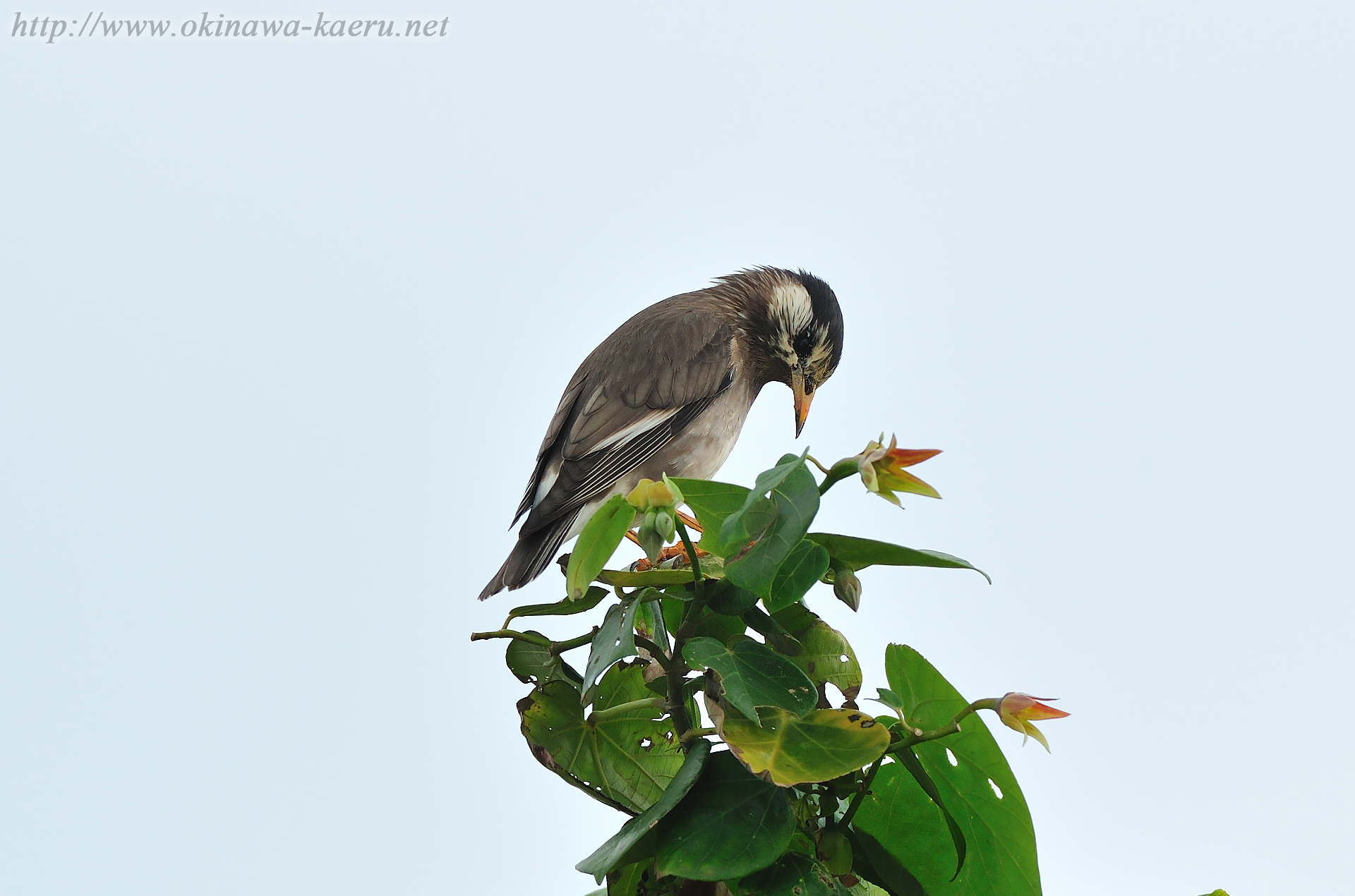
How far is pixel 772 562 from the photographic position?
123 cm

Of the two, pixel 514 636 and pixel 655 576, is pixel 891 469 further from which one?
pixel 514 636

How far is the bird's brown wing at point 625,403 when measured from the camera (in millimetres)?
3119

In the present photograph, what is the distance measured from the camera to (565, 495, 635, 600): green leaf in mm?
1407

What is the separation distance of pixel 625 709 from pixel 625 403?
1.92 m

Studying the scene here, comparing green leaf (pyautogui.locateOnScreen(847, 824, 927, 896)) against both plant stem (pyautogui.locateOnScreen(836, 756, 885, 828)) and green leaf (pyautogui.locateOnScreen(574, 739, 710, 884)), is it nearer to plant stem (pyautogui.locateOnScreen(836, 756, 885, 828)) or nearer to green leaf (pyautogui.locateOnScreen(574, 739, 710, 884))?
plant stem (pyautogui.locateOnScreen(836, 756, 885, 828))

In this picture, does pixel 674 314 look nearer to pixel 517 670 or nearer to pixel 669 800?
pixel 517 670

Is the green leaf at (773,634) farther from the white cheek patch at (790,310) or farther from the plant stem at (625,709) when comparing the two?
the white cheek patch at (790,310)

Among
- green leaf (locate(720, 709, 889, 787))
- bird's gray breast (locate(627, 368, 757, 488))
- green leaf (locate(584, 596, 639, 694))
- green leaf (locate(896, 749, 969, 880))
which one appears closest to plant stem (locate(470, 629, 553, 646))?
green leaf (locate(584, 596, 639, 694))

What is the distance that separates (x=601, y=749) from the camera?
1580 mm

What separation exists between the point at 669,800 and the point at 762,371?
8.95ft

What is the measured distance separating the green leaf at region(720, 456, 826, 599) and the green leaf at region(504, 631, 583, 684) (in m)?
0.45

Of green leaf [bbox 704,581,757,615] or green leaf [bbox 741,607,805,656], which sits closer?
green leaf [bbox 704,581,757,615]

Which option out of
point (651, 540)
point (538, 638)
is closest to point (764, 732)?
point (651, 540)

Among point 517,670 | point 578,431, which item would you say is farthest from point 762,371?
point 517,670
